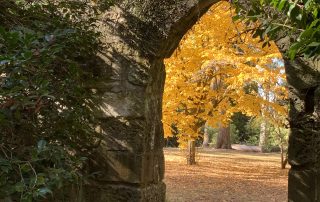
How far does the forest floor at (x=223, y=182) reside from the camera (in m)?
7.17

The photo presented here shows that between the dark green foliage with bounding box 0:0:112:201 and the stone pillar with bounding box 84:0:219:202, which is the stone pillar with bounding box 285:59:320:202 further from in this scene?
the dark green foliage with bounding box 0:0:112:201

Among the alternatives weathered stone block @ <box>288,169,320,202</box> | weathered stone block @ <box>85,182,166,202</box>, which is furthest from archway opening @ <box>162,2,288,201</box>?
weathered stone block @ <box>85,182,166,202</box>

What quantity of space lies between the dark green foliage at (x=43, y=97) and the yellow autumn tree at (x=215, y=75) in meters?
4.59

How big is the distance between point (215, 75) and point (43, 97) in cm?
748

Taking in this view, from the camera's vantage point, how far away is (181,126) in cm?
946

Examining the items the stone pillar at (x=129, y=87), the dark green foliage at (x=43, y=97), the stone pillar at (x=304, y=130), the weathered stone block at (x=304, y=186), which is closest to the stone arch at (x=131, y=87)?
the stone pillar at (x=129, y=87)

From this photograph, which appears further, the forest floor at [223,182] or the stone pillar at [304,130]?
the forest floor at [223,182]

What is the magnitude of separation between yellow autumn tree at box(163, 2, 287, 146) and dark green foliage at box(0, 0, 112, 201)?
4.59 m

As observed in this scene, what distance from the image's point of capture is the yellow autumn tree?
7.82 m

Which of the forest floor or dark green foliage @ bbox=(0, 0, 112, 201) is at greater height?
dark green foliage @ bbox=(0, 0, 112, 201)

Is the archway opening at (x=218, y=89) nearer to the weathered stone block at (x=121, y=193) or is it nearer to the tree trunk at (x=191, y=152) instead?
the tree trunk at (x=191, y=152)

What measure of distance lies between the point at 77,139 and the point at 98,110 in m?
0.37

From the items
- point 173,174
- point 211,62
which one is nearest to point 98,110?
point 211,62

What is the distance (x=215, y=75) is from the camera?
9.10 m
